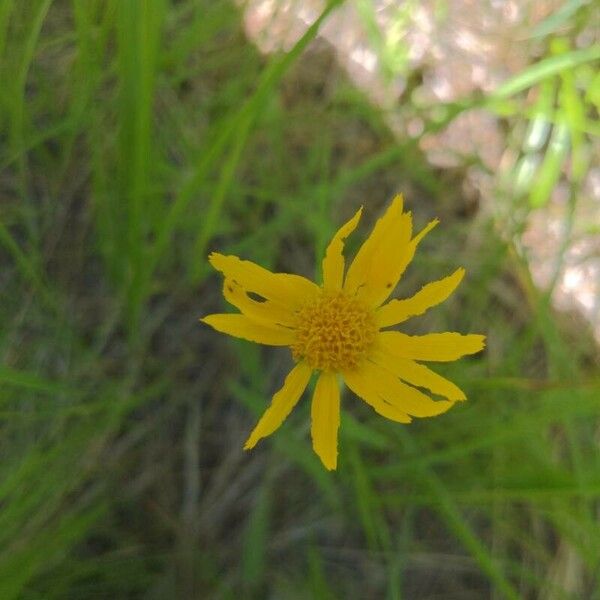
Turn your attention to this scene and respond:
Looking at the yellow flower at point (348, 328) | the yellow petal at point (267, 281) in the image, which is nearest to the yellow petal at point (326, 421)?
the yellow flower at point (348, 328)

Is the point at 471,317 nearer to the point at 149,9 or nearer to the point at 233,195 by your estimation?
the point at 233,195

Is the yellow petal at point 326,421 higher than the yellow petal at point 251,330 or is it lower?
lower

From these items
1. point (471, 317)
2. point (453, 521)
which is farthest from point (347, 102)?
point (453, 521)

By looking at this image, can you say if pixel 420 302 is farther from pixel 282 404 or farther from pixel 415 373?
pixel 282 404

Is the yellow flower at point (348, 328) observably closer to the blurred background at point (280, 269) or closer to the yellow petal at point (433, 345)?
the yellow petal at point (433, 345)

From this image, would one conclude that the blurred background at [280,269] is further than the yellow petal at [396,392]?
Yes

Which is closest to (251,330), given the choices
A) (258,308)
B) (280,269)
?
(258,308)

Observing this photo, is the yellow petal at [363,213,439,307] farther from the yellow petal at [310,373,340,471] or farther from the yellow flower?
the yellow petal at [310,373,340,471]

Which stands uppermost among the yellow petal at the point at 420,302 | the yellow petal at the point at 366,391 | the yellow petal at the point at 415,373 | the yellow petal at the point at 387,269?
the yellow petal at the point at 387,269

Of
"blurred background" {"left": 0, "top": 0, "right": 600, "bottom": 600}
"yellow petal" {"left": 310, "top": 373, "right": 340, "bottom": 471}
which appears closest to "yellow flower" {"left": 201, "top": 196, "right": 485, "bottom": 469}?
"yellow petal" {"left": 310, "top": 373, "right": 340, "bottom": 471}
